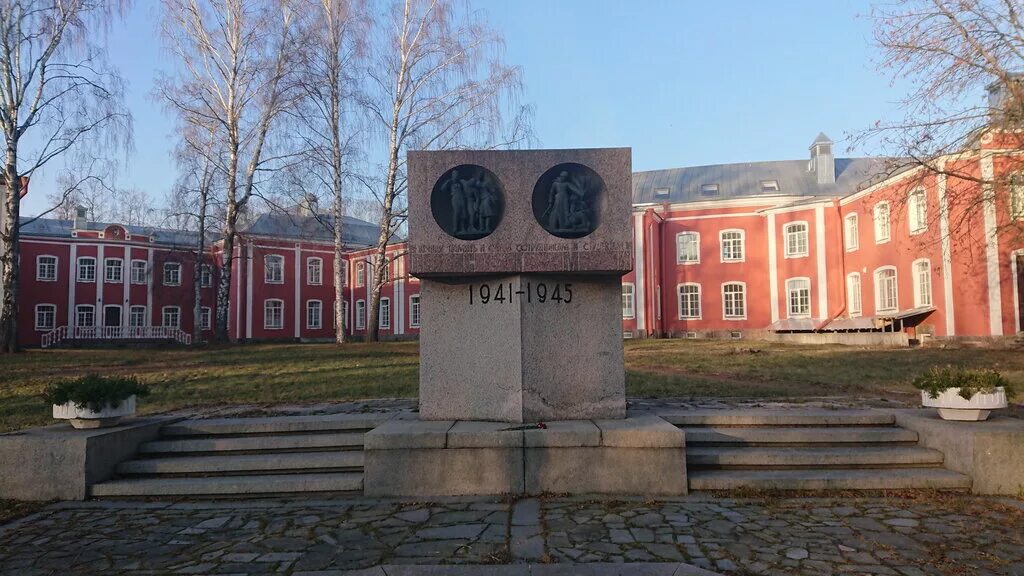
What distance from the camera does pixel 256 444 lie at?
6.13 m

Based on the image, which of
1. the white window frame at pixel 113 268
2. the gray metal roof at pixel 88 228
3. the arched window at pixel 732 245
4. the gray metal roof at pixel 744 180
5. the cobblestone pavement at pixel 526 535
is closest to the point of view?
the cobblestone pavement at pixel 526 535

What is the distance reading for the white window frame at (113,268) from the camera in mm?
40781

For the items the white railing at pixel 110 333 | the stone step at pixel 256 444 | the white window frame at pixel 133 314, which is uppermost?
the white window frame at pixel 133 314

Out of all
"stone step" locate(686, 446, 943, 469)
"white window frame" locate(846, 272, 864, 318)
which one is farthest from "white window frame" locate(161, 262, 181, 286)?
"stone step" locate(686, 446, 943, 469)

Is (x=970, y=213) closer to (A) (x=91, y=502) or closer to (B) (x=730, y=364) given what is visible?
(B) (x=730, y=364)

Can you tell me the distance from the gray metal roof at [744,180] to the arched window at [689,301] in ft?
16.2

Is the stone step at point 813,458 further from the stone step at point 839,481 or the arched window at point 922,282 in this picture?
the arched window at point 922,282

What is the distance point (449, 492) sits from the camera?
5.40m

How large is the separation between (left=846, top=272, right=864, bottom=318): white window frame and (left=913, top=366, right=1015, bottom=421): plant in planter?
26.7 m

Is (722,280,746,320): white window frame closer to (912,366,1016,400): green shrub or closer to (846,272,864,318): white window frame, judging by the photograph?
(846,272,864,318): white window frame

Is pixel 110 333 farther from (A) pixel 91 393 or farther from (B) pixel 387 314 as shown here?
(A) pixel 91 393

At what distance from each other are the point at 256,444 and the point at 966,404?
6485 mm

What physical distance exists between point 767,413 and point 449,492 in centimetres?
328

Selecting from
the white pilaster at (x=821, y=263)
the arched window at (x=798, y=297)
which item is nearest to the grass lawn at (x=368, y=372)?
the white pilaster at (x=821, y=263)
